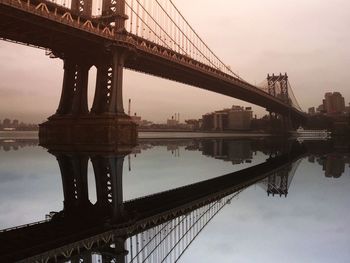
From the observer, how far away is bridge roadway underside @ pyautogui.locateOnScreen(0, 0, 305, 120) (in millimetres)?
35769

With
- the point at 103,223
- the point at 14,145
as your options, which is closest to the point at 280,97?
the point at 14,145

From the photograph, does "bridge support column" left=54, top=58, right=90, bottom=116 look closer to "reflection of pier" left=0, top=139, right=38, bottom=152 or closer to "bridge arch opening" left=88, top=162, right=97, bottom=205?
"reflection of pier" left=0, top=139, right=38, bottom=152

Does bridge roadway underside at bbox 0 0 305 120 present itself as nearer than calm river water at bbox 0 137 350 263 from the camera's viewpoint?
No

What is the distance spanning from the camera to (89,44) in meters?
44.2

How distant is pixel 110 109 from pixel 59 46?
32.4ft

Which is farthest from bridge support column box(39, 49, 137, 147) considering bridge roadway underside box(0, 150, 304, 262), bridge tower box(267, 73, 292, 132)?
bridge tower box(267, 73, 292, 132)

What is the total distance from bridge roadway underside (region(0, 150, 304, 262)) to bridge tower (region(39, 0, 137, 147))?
24.8 metres

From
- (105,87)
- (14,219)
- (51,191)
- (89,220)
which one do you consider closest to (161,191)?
(51,191)

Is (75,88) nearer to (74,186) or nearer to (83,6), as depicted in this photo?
(83,6)

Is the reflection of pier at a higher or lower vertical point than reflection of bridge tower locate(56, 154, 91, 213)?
lower

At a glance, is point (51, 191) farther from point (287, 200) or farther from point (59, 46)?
point (59, 46)

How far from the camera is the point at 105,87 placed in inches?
1831

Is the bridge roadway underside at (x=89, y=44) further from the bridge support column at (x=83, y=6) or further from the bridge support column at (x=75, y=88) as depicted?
the bridge support column at (x=83, y=6)

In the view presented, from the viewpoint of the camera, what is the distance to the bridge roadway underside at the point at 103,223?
10086 millimetres
